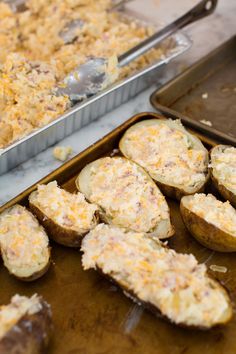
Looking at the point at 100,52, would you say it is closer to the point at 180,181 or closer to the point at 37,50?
the point at 37,50

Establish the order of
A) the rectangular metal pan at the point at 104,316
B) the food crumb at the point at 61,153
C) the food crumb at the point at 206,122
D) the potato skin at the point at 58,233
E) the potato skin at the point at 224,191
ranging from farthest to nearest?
1. the food crumb at the point at 206,122
2. the food crumb at the point at 61,153
3. the potato skin at the point at 224,191
4. the potato skin at the point at 58,233
5. the rectangular metal pan at the point at 104,316

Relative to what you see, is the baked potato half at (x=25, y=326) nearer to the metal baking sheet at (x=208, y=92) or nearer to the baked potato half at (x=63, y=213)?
the baked potato half at (x=63, y=213)

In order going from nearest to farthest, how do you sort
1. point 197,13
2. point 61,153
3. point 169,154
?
point 169,154 < point 61,153 < point 197,13

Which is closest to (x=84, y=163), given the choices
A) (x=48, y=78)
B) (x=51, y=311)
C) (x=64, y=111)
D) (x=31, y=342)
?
(x=64, y=111)

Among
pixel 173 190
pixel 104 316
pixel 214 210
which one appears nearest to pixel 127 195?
pixel 173 190

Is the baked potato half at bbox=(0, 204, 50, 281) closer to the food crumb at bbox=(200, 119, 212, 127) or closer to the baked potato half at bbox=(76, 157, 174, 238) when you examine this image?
the baked potato half at bbox=(76, 157, 174, 238)

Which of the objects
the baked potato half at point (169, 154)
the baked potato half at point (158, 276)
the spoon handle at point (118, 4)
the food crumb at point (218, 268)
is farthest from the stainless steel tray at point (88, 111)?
the food crumb at point (218, 268)

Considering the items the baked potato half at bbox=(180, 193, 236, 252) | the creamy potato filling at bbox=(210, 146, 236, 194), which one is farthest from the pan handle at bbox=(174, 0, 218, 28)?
the baked potato half at bbox=(180, 193, 236, 252)

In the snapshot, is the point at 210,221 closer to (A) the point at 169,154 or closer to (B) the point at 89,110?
(A) the point at 169,154
